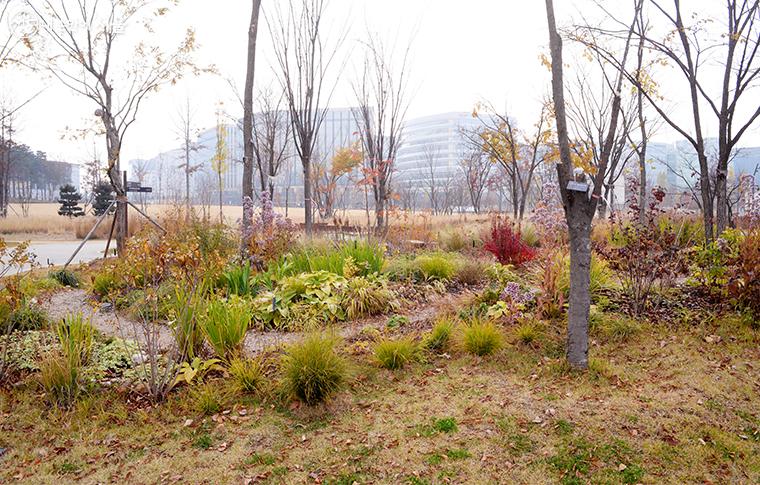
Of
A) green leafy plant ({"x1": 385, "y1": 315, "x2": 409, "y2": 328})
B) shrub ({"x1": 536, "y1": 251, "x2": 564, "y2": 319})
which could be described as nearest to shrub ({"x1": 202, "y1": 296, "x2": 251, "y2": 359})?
green leafy plant ({"x1": 385, "y1": 315, "x2": 409, "y2": 328})

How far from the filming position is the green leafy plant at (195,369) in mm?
3688

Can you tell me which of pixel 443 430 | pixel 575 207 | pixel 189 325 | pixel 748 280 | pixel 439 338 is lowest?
pixel 443 430

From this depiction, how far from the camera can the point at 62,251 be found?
14469 millimetres

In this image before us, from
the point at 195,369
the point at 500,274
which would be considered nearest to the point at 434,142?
the point at 500,274

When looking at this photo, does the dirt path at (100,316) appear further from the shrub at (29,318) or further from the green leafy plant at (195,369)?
the green leafy plant at (195,369)

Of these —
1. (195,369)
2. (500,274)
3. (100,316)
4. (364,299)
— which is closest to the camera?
(195,369)

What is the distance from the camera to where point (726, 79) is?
626 cm

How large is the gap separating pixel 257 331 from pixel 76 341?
173 cm

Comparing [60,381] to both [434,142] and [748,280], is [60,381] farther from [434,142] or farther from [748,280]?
[434,142]

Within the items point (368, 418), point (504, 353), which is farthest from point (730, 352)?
point (368, 418)

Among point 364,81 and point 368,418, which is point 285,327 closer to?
point 368,418

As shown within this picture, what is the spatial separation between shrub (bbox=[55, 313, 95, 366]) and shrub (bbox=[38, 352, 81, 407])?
8 centimetres

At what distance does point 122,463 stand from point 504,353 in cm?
289

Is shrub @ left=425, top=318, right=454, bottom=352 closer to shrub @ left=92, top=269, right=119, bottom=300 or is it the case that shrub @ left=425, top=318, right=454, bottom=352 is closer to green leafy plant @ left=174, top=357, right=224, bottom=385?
green leafy plant @ left=174, top=357, right=224, bottom=385
